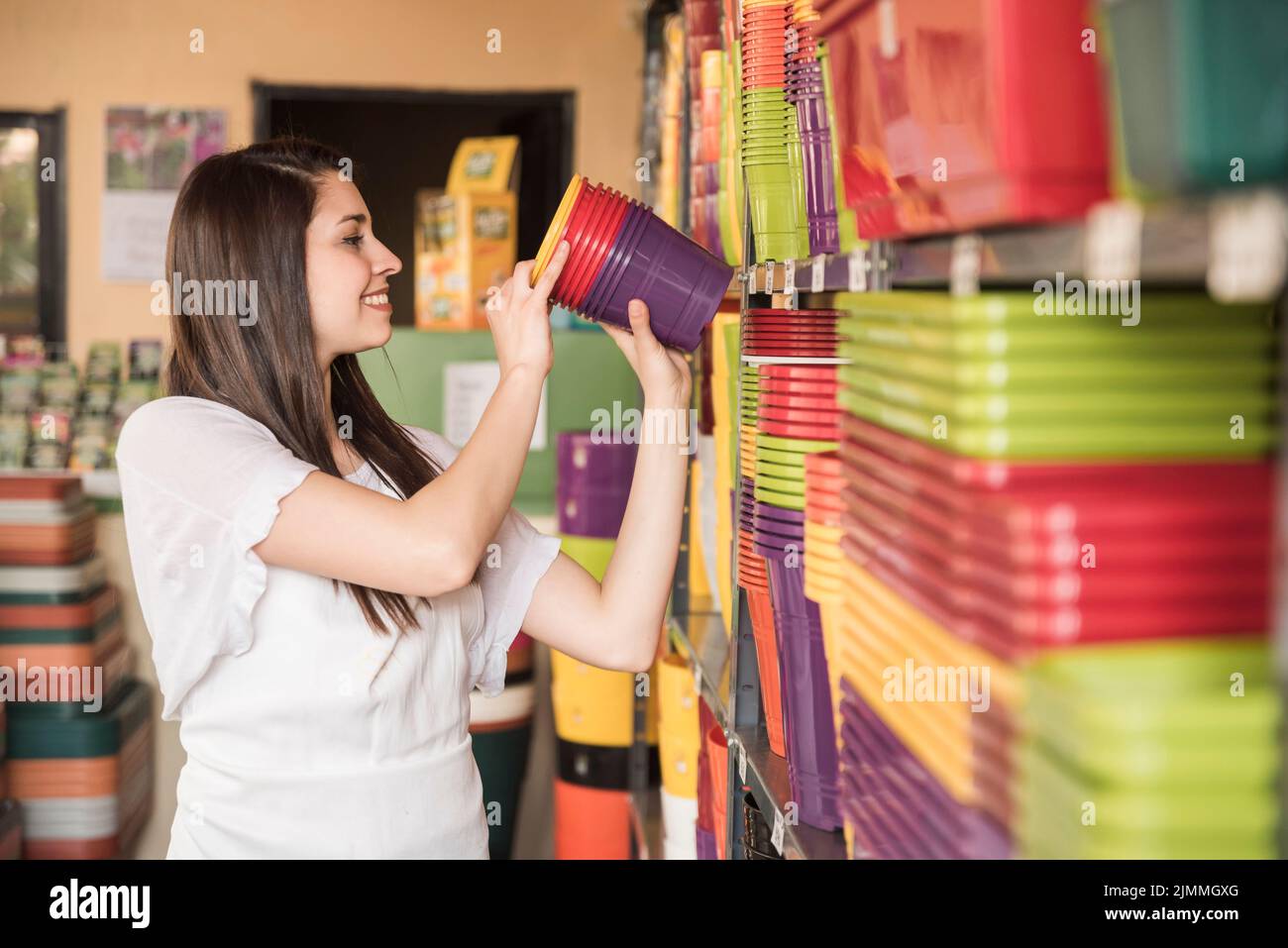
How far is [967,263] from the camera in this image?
0.86 metres

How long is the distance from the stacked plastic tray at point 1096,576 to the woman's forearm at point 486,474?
0.66m

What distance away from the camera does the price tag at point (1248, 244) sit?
22.4 inches

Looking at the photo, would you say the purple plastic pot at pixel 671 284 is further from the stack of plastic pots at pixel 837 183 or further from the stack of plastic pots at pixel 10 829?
the stack of plastic pots at pixel 10 829

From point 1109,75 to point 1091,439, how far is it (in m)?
0.21

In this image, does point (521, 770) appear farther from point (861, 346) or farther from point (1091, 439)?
point (1091, 439)

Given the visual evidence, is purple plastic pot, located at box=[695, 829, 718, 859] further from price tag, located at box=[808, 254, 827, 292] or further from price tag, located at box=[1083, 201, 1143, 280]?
price tag, located at box=[1083, 201, 1143, 280]

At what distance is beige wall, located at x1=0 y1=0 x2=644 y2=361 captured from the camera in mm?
4996

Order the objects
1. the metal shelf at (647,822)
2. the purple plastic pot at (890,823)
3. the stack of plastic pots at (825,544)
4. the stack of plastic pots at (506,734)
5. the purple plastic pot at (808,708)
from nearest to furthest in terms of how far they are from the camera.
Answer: the purple plastic pot at (890,823) → the stack of plastic pots at (825,544) → the purple plastic pot at (808,708) → the metal shelf at (647,822) → the stack of plastic pots at (506,734)

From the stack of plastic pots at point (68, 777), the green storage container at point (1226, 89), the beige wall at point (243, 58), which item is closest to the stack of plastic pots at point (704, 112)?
the green storage container at point (1226, 89)

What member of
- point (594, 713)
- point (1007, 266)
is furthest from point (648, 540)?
point (594, 713)

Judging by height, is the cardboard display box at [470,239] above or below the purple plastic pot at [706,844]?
above

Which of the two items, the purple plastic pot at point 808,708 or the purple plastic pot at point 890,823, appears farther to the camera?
the purple plastic pot at point 808,708

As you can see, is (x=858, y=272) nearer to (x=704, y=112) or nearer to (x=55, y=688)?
(x=704, y=112)

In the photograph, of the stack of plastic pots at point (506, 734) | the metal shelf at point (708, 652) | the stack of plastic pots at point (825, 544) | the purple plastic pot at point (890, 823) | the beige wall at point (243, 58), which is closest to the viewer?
the purple plastic pot at point (890, 823)
